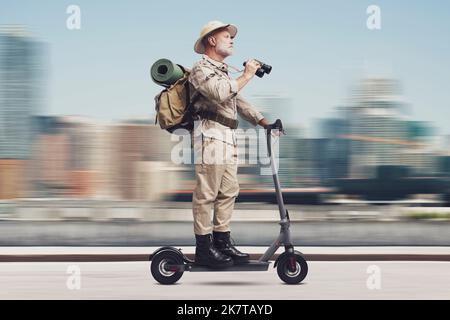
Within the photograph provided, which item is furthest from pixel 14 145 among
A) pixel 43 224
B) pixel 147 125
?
pixel 43 224

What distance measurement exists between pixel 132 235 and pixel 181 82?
655cm

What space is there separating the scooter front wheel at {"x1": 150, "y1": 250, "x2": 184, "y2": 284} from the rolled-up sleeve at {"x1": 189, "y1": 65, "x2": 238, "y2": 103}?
1283mm

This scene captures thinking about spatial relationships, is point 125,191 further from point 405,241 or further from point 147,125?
point 405,241

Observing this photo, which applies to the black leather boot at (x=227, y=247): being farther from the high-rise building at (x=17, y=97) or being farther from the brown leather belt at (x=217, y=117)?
the high-rise building at (x=17, y=97)

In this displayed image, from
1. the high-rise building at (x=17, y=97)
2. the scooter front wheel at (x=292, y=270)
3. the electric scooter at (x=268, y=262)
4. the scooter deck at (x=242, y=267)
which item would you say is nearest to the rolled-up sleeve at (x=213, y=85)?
the electric scooter at (x=268, y=262)

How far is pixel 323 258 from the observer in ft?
32.5

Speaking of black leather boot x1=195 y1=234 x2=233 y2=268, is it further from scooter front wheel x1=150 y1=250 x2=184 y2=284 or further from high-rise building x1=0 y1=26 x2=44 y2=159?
high-rise building x1=0 y1=26 x2=44 y2=159

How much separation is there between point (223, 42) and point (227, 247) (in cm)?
159

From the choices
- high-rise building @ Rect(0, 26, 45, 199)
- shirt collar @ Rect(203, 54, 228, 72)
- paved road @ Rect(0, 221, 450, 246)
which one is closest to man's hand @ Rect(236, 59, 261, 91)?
shirt collar @ Rect(203, 54, 228, 72)

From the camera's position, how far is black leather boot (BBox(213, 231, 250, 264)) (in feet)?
21.5

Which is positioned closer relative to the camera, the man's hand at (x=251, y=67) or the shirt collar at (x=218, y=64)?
the man's hand at (x=251, y=67)

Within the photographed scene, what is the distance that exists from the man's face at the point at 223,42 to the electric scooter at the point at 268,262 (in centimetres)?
70

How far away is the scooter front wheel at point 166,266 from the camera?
6609 mm
